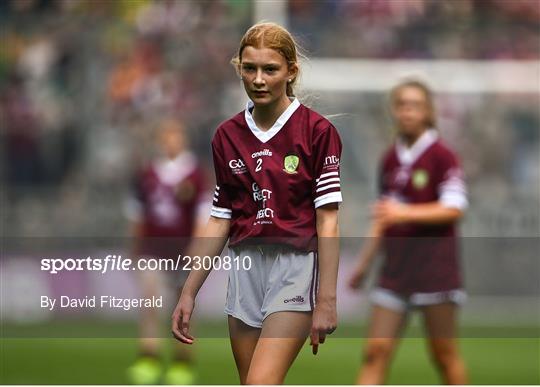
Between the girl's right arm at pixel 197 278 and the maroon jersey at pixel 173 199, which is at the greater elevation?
the maroon jersey at pixel 173 199

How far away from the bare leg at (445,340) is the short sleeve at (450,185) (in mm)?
614

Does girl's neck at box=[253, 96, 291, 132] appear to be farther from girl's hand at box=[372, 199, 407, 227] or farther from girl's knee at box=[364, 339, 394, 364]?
girl's knee at box=[364, 339, 394, 364]

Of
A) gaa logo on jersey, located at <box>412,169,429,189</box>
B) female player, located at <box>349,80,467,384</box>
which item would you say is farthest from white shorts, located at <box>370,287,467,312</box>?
gaa logo on jersey, located at <box>412,169,429,189</box>

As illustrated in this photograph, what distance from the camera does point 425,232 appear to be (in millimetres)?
8305

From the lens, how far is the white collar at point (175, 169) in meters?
11.9

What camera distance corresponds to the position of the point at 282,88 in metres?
5.43

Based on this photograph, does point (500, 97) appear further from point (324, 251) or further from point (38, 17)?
point (324, 251)

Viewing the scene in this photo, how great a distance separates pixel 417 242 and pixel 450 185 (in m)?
0.42

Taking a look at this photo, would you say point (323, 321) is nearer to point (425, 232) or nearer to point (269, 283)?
point (269, 283)

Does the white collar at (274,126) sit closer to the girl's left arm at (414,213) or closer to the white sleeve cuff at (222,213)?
the white sleeve cuff at (222,213)

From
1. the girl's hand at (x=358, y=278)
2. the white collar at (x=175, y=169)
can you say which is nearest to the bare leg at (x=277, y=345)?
the girl's hand at (x=358, y=278)

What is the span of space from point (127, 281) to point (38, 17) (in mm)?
11002

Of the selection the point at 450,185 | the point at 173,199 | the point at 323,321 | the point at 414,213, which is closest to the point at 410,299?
the point at 414,213

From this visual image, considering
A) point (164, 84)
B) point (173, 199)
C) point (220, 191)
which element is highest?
point (164, 84)
